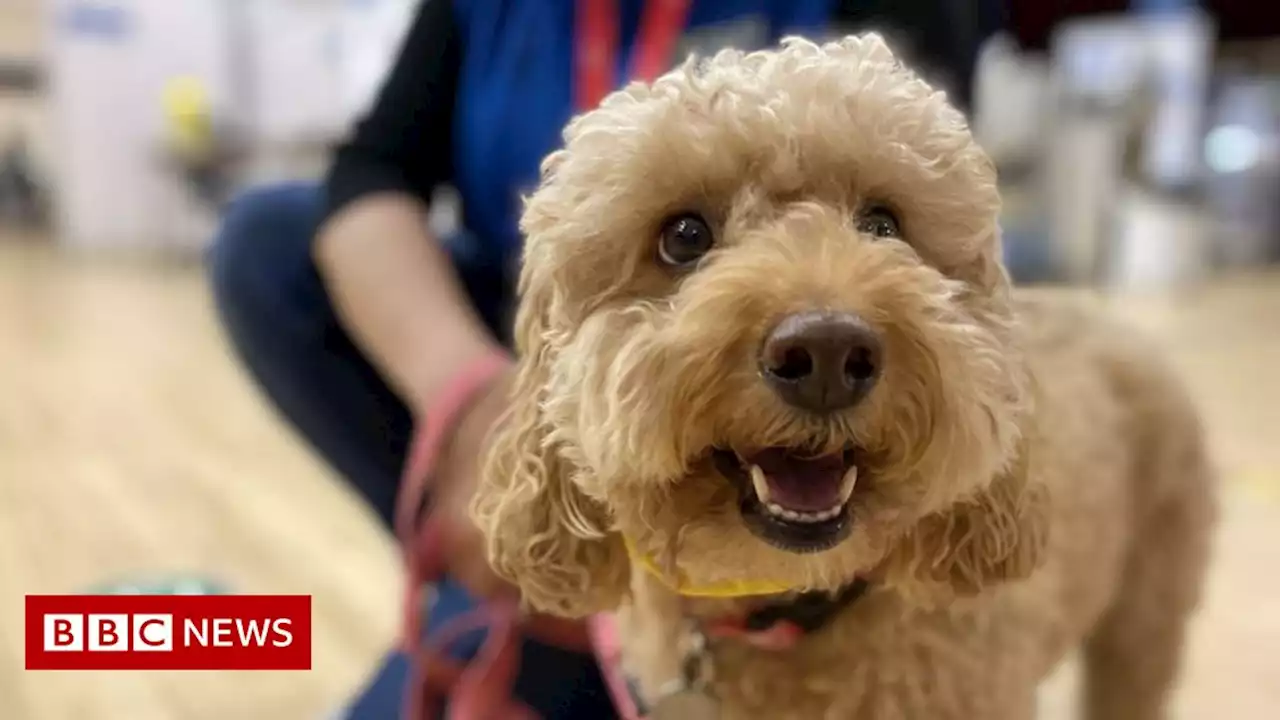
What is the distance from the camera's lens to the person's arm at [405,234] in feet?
4.07

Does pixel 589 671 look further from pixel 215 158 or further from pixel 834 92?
pixel 215 158

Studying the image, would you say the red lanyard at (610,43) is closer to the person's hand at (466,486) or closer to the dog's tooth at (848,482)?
the person's hand at (466,486)

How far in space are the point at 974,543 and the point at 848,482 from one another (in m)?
0.16

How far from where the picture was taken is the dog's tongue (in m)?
0.77

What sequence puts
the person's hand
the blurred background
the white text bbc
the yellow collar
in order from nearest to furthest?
the yellow collar
the white text bbc
the person's hand
the blurred background

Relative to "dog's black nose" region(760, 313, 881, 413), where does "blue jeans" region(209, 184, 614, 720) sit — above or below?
below

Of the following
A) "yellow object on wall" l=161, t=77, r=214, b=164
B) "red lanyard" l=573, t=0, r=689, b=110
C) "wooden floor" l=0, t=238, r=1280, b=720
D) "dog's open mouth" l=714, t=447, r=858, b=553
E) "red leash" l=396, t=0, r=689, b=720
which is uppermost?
"red lanyard" l=573, t=0, r=689, b=110

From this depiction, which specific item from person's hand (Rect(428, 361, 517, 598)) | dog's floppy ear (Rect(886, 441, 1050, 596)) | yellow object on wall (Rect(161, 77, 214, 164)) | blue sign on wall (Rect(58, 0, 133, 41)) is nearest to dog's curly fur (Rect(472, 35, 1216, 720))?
dog's floppy ear (Rect(886, 441, 1050, 596))

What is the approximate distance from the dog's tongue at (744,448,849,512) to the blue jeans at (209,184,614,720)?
637 millimetres

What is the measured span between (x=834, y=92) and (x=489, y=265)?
67 cm

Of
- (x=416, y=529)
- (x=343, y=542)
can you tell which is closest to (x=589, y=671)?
(x=416, y=529)

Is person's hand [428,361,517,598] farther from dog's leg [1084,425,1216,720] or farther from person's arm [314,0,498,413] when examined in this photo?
dog's leg [1084,425,1216,720]

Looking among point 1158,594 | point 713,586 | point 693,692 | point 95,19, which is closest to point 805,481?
point 713,586

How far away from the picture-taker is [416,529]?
118 cm
